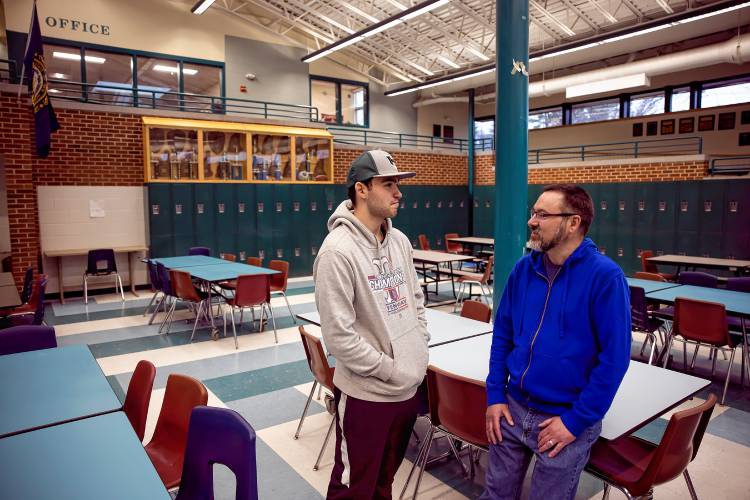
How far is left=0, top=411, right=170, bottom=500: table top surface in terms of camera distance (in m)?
1.54

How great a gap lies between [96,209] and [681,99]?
42.9 ft

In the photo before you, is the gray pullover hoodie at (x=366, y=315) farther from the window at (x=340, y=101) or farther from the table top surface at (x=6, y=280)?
the window at (x=340, y=101)

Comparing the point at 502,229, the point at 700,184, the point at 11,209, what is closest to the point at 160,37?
the point at 11,209

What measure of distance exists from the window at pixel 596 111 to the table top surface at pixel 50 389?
13.8 meters

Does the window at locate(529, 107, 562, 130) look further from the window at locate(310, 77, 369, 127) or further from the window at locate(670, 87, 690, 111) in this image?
the window at locate(310, 77, 369, 127)

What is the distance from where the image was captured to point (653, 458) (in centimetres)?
204

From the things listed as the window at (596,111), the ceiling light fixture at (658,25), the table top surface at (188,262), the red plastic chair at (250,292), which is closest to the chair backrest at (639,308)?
the red plastic chair at (250,292)

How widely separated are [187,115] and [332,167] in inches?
129

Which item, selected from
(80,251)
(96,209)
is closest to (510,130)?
(80,251)

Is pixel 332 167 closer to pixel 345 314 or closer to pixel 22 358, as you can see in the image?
pixel 22 358

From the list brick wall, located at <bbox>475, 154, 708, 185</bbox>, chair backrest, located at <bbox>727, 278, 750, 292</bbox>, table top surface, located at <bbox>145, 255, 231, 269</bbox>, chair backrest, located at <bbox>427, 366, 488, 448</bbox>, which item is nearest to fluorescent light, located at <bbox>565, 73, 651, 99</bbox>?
brick wall, located at <bbox>475, 154, 708, 185</bbox>

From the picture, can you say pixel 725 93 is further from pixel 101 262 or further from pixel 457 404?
pixel 101 262

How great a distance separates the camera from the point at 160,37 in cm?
1176

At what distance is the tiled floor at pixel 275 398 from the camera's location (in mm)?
2973
